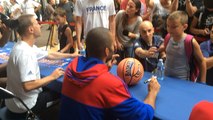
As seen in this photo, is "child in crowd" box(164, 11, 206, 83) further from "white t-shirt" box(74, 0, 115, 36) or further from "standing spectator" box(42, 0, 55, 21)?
"standing spectator" box(42, 0, 55, 21)

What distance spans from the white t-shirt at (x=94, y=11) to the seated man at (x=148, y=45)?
0.69 m

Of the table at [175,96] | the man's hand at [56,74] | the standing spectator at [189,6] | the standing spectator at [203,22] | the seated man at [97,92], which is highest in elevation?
the standing spectator at [189,6]

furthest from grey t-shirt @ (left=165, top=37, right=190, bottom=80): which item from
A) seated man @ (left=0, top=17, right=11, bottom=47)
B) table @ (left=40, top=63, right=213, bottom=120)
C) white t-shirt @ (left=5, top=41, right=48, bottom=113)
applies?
seated man @ (left=0, top=17, right=11, bottom=47)

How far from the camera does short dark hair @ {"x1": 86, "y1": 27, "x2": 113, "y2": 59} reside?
1.77m

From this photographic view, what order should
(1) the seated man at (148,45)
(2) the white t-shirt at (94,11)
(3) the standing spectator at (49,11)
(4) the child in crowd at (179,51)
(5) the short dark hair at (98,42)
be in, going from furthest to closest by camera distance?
(3) the standing spectator at (49,11) < (2) the white t-shirt at (94,11) < (1) the seated man at (148,45) < (4) the child in crowd at (179,51) < (5) the short dark hair at (98,42)

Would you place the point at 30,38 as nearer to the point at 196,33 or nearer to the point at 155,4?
the point at 196,33

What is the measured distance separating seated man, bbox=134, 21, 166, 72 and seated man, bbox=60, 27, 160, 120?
1.43 metres

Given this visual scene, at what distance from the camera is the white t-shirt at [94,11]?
12.2 ft

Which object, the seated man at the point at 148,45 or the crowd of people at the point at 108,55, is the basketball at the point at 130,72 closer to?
the crowd of people at the point at 108,55

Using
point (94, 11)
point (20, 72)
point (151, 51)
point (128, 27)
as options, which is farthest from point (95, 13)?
point (20, 72)

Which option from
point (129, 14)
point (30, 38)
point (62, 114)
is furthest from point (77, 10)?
point (62, 114)

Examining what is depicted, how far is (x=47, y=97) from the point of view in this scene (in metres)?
2.88

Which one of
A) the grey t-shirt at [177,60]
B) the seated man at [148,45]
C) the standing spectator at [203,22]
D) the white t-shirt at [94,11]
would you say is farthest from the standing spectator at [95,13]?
the grey t-shirt at [177,60]

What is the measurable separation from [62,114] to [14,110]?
2.96 feet
